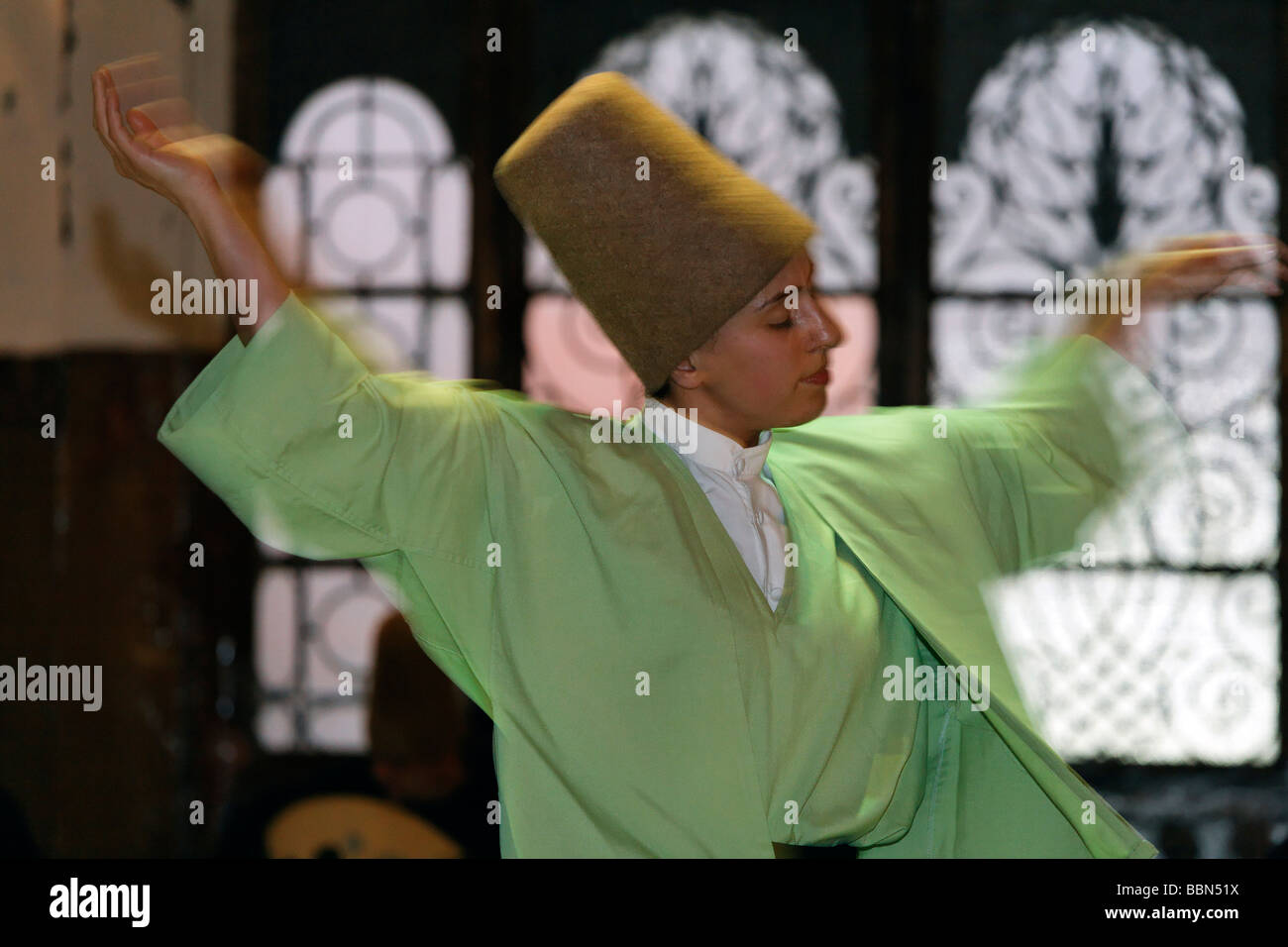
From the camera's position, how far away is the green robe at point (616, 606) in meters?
1.32

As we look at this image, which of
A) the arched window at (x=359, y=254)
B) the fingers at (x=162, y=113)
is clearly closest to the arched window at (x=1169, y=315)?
the arched window at (x=359, y=254)

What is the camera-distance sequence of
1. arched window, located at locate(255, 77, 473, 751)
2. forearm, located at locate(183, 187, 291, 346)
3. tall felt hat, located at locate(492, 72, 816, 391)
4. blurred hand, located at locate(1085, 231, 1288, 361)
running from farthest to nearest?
arched window, located at locate(255, 77, 473, 751)
blurred hand, located at locate(1085, 231, 1288, 361)
tall felt hat, located at locate(492, 72, 816, 391)
forearm, located at locate(183, 187, 291, 346)

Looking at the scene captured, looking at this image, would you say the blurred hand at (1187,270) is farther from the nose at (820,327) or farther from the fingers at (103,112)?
the fingers at (103,112)

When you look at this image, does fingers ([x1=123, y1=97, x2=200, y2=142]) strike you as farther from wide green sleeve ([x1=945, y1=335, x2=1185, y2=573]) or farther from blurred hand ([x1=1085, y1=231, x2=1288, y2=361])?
blurred hand ([x1=1085, y1=231, x2=1288, y2=361])

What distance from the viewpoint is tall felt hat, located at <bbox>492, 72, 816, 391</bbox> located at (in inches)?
57.6

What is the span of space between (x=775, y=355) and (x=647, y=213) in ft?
0.64

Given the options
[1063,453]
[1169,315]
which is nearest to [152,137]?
[1063,453]

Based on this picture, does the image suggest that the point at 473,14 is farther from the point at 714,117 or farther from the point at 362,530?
the point at 362,530

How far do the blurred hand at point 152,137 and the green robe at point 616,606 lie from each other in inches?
5.3

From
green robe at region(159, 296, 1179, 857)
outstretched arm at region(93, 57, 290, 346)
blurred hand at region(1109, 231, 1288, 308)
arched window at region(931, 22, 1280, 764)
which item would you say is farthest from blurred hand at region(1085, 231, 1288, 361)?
arched window at region(931, 22, 1280, 764)

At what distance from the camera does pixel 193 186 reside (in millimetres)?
1258

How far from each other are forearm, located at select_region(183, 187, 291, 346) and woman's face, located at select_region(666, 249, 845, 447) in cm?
47

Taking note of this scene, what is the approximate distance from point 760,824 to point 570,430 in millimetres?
428

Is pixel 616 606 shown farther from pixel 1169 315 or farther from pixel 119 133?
pixel 1169 315
